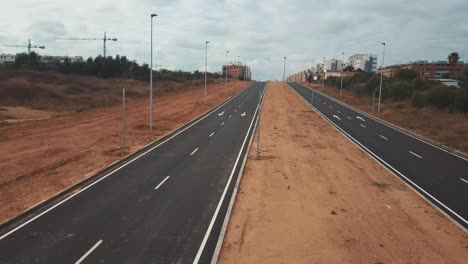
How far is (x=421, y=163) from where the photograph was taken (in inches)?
1024

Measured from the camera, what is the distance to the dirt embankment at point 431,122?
3547cm

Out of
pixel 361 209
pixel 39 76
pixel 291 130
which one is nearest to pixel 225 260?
pixel 361 209

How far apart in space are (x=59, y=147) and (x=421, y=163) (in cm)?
2327

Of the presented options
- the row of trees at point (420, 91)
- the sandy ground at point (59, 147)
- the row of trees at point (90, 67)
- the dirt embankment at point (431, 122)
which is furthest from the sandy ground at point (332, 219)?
the row of trees at point (90, 67)

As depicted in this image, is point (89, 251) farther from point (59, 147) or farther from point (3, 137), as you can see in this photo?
point (3, 137)

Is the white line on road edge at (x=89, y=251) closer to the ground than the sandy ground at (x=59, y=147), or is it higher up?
closer to the ground

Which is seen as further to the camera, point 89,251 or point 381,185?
point 381,185

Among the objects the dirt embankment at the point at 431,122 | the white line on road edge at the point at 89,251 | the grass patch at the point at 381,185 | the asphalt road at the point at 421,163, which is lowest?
the white line on road edge at the point at 89,251

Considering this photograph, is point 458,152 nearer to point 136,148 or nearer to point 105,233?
point 136,148

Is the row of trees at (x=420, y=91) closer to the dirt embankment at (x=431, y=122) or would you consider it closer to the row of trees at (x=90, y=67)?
the dirt embankment at (x=431, y=122)

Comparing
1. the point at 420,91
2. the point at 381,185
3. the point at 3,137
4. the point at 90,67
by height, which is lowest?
the point at 381,185

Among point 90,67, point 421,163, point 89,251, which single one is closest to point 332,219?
point 89,251

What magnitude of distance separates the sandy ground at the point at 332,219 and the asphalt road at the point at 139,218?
983mm

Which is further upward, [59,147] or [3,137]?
[3,137]
